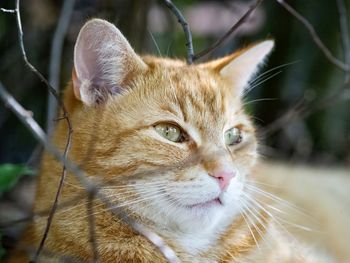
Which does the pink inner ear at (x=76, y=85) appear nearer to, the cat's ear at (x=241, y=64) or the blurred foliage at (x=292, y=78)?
the cat's ear at (x=241, y=64)

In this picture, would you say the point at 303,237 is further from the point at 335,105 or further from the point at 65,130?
the point at 335,105

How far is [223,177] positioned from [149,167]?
23 cm

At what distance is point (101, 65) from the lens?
234 cm

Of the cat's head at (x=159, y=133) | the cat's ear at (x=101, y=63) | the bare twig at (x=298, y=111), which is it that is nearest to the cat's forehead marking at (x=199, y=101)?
the cat's head at (x=159, y=133)

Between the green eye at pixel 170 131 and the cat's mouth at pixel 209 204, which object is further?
the green eye at pixel 170 131

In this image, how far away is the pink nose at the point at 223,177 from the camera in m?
2.19

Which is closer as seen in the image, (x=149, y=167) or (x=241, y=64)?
(x=149, y=167)

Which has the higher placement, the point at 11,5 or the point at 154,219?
the point at 11,5

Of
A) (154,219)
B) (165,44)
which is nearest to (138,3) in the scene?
(165,44)

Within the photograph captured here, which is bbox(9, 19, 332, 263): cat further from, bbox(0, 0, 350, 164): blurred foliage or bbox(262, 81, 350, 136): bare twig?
bbox(0, 0, 350, 164): blurred foliage

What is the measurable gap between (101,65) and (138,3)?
1.33 metres

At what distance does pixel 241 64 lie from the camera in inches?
106

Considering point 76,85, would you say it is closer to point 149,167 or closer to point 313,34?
point 149,167

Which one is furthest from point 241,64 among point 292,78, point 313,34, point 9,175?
point 292,78
